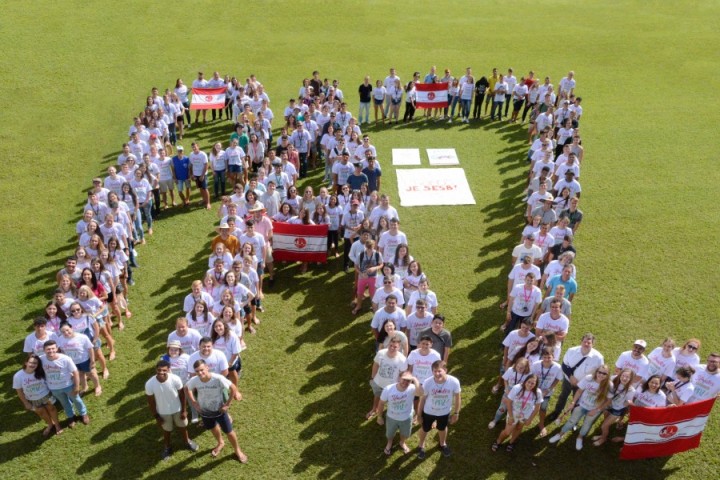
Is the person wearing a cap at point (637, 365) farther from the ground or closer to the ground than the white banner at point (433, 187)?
closer to the ground

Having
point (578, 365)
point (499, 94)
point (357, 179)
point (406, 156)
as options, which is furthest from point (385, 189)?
point (578, 365)

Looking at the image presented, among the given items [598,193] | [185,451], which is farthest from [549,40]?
[185,451]

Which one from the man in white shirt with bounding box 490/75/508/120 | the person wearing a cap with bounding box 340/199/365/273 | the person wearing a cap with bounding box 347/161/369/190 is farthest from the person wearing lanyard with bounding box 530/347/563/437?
the man in white shirt with bounding box 490/75/508/120

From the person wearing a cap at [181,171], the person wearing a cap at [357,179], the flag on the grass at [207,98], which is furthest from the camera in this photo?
the flag on the grass at [207,98]

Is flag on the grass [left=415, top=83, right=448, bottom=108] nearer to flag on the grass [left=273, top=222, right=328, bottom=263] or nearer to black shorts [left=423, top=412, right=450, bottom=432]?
flag on the grass [left=273, top=222, right=328, bottom=263]

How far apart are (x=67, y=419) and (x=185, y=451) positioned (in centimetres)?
217

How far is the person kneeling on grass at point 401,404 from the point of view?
8.30 metres

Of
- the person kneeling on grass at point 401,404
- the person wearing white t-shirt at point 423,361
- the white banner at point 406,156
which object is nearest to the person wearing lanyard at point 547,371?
the person wearing white t-shirt at point 423,361

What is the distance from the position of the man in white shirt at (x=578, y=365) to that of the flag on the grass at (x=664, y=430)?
0.87 meters

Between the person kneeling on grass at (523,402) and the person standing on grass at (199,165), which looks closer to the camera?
the person kneeling on grass at (523,402)

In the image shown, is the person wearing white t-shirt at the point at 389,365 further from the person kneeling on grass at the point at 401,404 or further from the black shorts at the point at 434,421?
the black shorts at the point at 434,421

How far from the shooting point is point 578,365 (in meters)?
9.17

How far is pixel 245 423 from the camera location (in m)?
9.59

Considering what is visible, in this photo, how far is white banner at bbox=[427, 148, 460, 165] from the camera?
19.4 m
